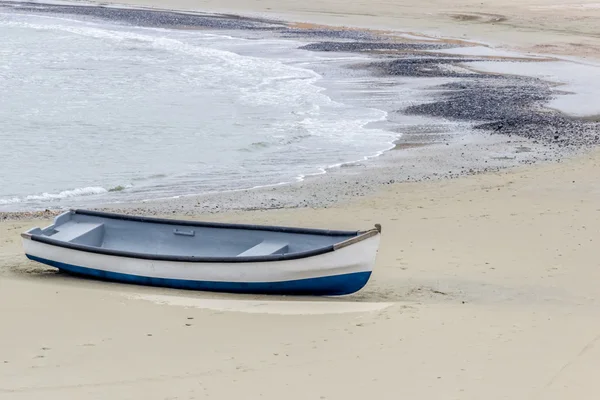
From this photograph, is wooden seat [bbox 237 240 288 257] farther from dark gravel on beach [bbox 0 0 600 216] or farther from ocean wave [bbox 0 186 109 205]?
ocean wave [bbox 0 186 109 205]

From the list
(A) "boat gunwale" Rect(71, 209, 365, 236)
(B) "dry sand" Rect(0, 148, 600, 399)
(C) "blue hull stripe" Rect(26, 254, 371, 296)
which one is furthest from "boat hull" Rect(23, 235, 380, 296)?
(A) "boat gunwale" Rect(71, 209, 365, 236)

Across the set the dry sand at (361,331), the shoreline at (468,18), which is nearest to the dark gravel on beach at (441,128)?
the dry sand at (361,331)

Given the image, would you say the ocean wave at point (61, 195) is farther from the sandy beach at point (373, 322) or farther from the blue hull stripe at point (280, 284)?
the blue hull stripe at point (280, 284)

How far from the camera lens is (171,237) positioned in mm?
9945

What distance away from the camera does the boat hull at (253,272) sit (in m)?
8.34

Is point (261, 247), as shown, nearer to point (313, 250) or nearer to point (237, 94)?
Answer: point (313, 250)

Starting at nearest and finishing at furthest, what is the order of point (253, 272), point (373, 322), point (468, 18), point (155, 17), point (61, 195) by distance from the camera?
point (373, 322), point (253, 272), point (61, 195), point (468, 18), point (155, 17)

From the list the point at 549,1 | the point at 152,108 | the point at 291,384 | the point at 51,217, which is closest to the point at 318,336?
the point at 291,384

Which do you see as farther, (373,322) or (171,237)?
(171,237)

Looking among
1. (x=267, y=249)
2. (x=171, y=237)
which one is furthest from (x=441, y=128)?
(x=267, y=249)

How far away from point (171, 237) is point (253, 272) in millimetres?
1686

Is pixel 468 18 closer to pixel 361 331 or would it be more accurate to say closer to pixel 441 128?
pixel 441 128

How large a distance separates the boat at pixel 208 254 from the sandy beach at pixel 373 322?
16 cm

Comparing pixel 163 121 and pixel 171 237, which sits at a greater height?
pixel 171 237
